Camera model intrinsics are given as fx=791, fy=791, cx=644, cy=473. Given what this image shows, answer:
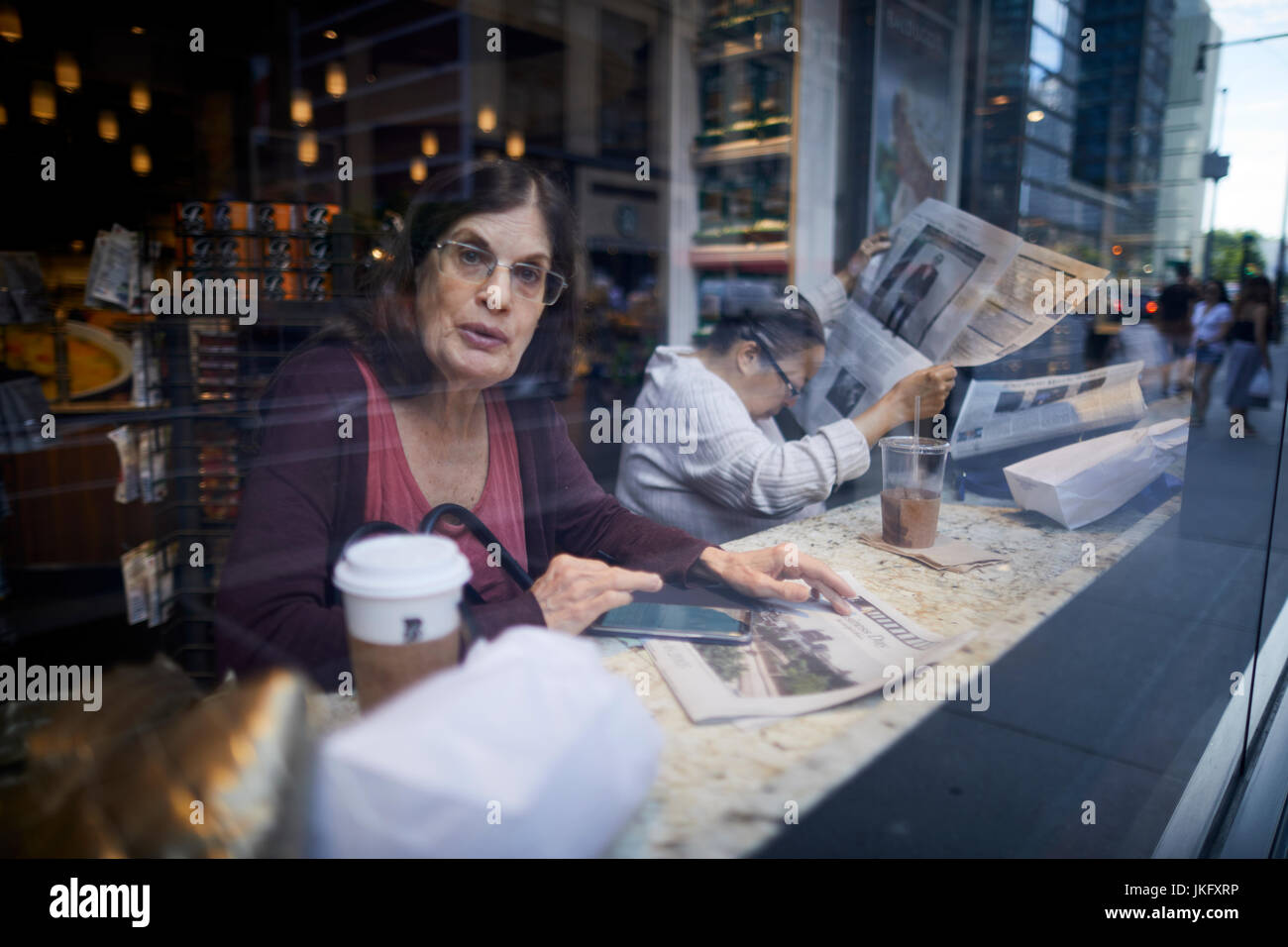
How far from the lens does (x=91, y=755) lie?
2.26ft

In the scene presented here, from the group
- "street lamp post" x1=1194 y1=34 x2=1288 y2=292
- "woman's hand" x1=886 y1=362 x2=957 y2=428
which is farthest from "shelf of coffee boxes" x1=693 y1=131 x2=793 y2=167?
"woman's hand" x1=886 y1=362 x2=957 y2=428

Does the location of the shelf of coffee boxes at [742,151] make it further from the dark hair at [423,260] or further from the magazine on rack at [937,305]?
the dark hair at [423,260]

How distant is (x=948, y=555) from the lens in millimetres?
1511

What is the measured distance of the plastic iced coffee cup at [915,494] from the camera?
60.5 inches

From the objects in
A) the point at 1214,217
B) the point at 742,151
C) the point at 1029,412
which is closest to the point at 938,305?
the point at 1029,412

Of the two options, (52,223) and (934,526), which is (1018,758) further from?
(52,223)

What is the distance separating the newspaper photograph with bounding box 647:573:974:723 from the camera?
925mm

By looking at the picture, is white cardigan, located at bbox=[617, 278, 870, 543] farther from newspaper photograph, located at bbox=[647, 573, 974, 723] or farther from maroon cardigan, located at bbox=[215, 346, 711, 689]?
newspaper photograph, located at bbox=[647, 573, 974, 723]

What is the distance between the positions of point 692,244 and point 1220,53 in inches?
92.3

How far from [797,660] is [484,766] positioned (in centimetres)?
57

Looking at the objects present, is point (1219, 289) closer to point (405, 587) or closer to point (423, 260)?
point (423, 260)

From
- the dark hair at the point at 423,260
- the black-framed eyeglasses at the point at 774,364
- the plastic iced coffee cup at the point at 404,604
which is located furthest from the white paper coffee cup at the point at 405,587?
the black-framed eyeglasses at the point at 774,364

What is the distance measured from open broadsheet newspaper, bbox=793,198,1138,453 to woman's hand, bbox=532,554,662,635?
3.43ft
